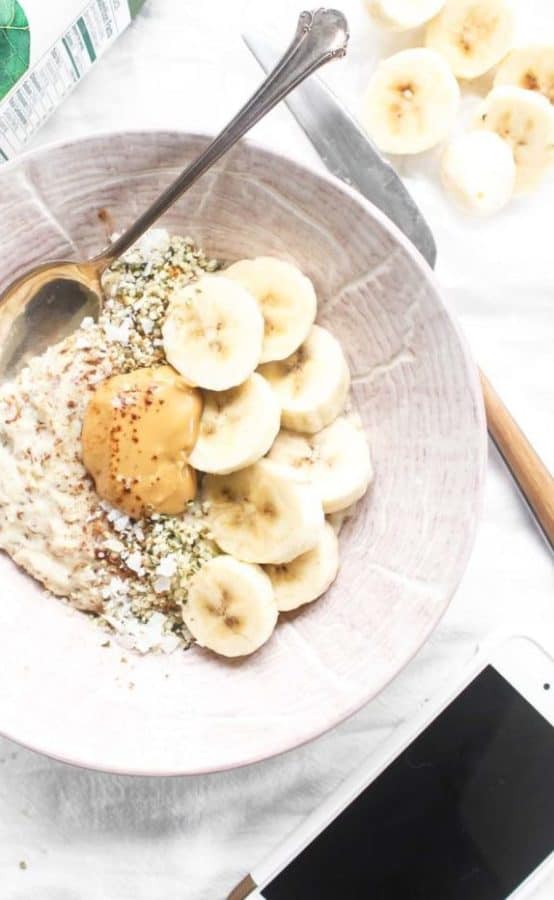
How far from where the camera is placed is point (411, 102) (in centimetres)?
99

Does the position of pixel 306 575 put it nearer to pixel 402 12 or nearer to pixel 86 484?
pixel 86 484

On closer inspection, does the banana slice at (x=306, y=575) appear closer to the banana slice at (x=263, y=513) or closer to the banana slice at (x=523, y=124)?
the banana slice at (x=263, y=513)

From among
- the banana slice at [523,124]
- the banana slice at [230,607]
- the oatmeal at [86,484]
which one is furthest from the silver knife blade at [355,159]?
the banana slice at [230,607]

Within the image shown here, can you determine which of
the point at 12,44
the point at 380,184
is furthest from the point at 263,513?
the point at 12,44

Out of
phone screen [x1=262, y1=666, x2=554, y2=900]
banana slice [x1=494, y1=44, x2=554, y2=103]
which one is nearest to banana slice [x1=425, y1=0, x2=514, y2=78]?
banana slice [x1=494, y1=44, x2=554, y2=103]

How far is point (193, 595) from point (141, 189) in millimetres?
385

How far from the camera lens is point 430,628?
87 cm

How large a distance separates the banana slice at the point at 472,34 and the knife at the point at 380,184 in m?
0.13

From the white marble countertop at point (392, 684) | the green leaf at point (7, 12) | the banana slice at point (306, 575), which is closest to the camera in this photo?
the green leaf at point (7, 12)

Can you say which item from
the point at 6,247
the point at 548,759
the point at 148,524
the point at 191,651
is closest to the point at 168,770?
the point at 191,651

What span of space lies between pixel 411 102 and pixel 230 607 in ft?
1.81

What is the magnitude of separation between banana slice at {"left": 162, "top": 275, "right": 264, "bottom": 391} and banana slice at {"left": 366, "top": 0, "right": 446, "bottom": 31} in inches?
13.6

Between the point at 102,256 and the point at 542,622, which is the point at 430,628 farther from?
the point at 102,256

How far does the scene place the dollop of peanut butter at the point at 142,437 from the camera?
34.3 inches
